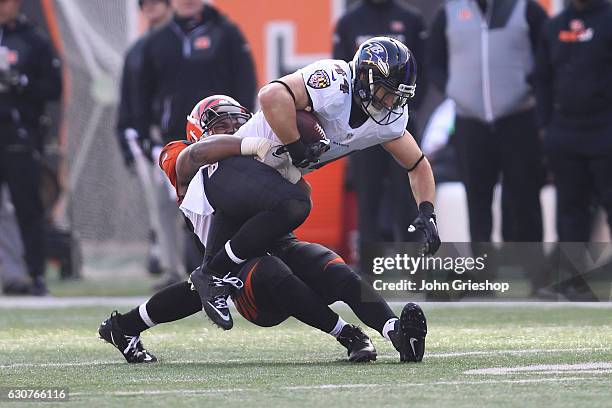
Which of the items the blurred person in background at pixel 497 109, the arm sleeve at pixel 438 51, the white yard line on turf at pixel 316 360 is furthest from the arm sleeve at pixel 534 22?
the white yard line on turf at pixel 316 360

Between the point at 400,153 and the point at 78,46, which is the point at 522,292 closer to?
the point at 400,153

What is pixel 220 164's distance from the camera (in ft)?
21.5

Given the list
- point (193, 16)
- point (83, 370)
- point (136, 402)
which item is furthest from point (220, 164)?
point (193, 16)

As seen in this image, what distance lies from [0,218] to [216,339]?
Result: 5.15 meters

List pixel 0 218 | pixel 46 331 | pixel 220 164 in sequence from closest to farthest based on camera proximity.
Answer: pixel 220 164 → pixel 46 331 → pixel 0 218

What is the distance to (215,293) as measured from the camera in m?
6.27

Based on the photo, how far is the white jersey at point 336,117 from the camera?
21.2 ft

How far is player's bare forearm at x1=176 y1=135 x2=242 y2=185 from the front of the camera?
6.53m

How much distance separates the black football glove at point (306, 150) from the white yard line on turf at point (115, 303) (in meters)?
2.76

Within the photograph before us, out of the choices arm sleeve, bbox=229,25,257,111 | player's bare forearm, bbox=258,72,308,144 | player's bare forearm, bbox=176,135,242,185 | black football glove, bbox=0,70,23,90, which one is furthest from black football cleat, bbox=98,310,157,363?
black football glove, bbox=0,70,23,90

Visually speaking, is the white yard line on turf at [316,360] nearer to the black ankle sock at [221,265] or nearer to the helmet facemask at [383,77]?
the black ankle sock at [221,265]

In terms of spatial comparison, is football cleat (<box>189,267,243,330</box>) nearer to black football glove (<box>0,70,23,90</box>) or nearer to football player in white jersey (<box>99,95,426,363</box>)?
football player in white jersey (<box>99,95,426,363</box>)

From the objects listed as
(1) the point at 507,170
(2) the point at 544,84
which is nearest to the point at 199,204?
(2) the point at 544,84

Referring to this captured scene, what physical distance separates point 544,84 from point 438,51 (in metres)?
0.93
